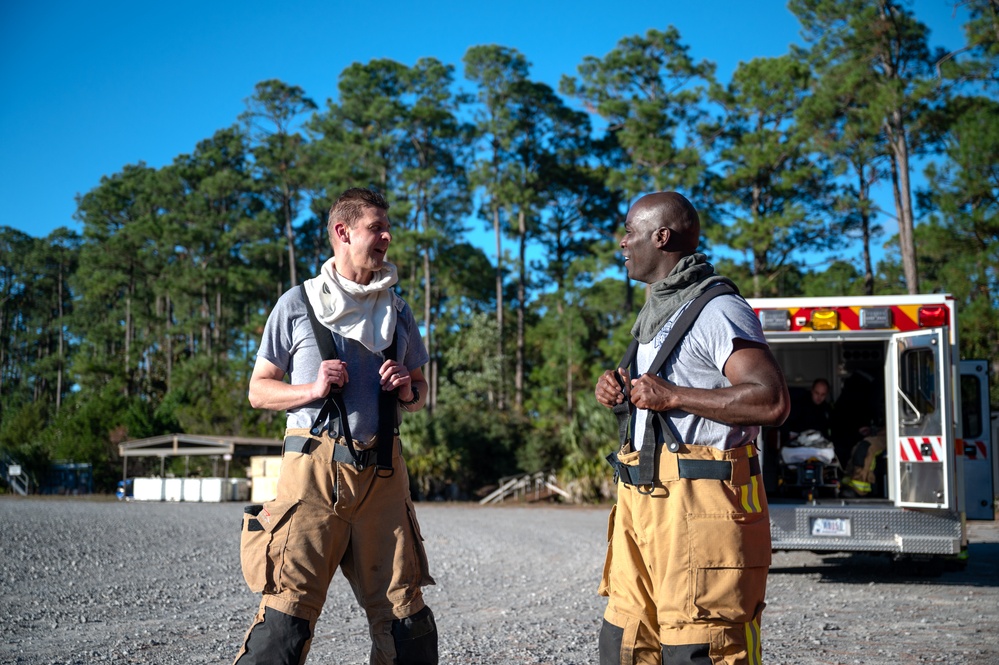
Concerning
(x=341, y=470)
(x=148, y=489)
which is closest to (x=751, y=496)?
(x=341, y=470)

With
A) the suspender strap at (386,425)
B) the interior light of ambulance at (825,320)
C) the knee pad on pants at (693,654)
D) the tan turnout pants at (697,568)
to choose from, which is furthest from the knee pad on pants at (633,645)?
the interior light of ambulance at (825,320)

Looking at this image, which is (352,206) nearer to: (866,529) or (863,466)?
(866,529)

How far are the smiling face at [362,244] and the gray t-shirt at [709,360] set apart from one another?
118cm

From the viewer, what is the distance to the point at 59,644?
19.1 feet

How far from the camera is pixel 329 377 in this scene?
3.33 meters

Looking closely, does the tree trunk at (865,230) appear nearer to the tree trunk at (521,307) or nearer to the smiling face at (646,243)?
the tree trunk at (521,307)

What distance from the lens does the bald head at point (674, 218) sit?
3361 millimetres

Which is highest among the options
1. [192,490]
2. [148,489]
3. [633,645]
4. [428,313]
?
[428,313]

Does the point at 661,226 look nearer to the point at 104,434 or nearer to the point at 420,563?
the point at 420,563

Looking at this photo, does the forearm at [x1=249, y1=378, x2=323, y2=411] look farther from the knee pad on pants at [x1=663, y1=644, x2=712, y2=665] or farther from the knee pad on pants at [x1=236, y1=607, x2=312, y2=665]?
the knee pad on pants at [x1=663, y1=644, x2=712, y2=665]

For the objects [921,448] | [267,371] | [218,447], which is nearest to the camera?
[267,371]

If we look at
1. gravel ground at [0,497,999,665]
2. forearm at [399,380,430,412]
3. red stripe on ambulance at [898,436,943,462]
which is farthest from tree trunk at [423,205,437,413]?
forearm at [399,380,430,412]

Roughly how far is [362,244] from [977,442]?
9348 mm

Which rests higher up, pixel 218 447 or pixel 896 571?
pixel 218 447
